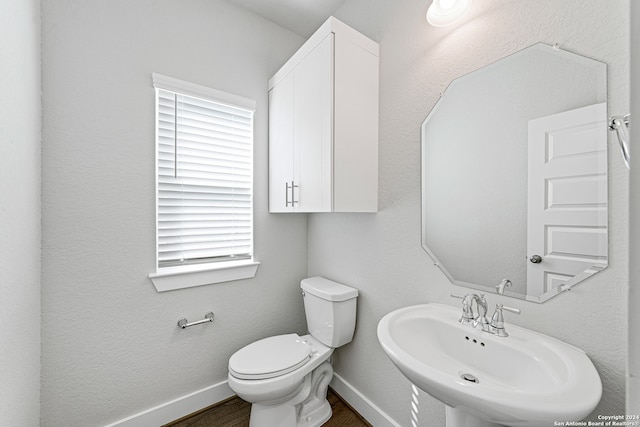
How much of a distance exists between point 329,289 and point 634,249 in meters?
1.45

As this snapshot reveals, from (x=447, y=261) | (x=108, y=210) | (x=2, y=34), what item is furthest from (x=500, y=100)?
(x=108, y=210)

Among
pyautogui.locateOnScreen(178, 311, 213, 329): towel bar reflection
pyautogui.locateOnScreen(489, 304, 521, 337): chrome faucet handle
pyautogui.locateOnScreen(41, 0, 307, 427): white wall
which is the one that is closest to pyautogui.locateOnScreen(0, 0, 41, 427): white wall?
pyautogui.locateOnScreen(41, 0, 307, 427): white wall

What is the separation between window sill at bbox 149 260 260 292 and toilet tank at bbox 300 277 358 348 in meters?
0.45

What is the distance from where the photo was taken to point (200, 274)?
1.57 m

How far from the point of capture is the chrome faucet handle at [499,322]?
3.01ft

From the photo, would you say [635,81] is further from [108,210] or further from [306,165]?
[108,210]

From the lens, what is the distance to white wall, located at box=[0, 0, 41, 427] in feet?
2.58

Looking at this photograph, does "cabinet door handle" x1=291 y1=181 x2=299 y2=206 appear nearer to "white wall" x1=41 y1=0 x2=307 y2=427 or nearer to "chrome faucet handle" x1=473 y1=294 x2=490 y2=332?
"white wall" x1=41 y1=0 x2=307 y2=427

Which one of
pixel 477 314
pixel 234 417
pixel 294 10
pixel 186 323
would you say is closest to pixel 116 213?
pixel 186 323

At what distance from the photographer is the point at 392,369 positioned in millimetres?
1404

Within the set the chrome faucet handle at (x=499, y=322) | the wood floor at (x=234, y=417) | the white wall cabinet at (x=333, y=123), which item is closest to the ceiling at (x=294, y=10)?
the white wall cabinet at (x=333, y=123)

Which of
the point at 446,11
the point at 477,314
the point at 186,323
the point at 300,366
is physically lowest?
the point at 300,366

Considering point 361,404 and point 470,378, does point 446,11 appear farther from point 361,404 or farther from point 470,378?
point 361,404

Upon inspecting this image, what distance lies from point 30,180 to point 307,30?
185cm
